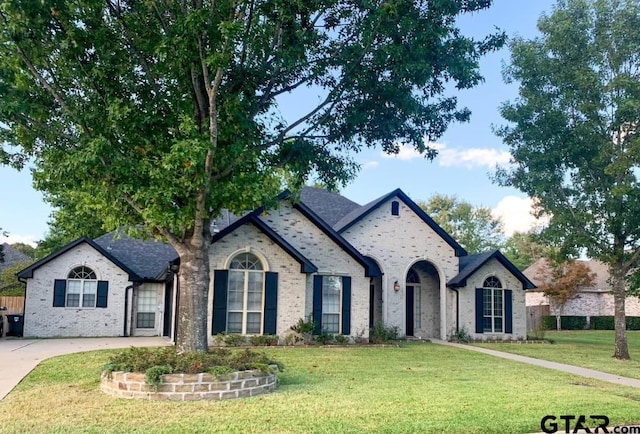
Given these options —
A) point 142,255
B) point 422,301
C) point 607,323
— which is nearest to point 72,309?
point 142,255

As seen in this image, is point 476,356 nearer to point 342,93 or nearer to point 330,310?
point 330,310

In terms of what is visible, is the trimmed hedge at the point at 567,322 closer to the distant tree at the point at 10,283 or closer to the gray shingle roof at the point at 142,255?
the gray shingle roof at the point at 142,255

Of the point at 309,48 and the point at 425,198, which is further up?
the point at 425,198

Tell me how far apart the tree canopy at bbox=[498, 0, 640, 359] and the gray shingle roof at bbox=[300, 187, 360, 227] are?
809 centimetres

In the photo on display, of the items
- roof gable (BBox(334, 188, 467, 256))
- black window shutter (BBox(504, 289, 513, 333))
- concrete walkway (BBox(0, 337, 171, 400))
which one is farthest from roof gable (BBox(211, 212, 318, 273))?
black window shutter (BBox(504, 289, 513, 333))

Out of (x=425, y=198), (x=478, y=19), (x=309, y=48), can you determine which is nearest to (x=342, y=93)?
(x=309, y=48)

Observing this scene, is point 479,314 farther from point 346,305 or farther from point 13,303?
point 13,303

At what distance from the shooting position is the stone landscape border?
27.5ft

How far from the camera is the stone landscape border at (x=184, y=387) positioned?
838 centimetres

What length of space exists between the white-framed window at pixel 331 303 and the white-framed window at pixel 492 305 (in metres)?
6.75

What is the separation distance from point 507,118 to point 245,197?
38.4 ft

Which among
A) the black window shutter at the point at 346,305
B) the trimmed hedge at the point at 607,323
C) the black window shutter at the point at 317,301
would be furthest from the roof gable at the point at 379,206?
the trimmed hedge at the point at 607,323

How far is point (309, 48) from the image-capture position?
1170cm

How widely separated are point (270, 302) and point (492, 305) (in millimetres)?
10036
